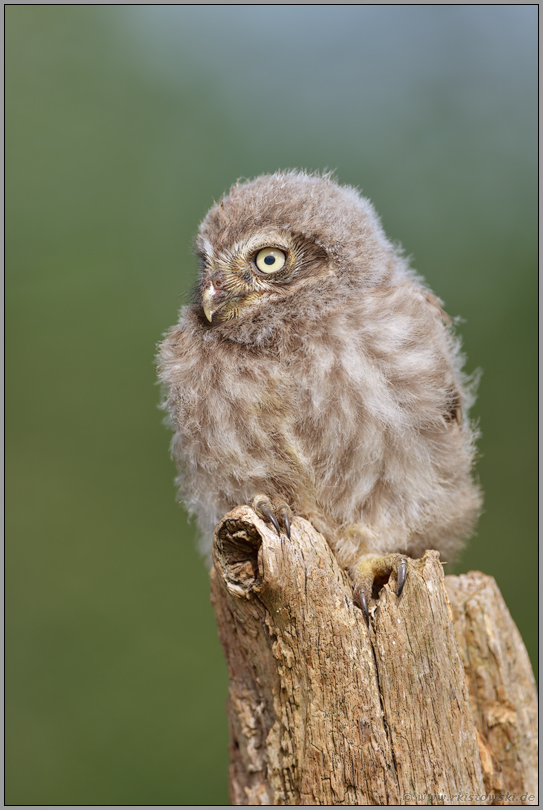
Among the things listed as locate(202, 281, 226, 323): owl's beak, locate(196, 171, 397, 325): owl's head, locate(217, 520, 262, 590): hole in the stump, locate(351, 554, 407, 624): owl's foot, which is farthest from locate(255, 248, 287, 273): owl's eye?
locate(351, 554, 407, 624): owl's foot

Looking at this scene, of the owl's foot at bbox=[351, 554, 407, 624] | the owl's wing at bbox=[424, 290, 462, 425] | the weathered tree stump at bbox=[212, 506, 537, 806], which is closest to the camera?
the weathered tree stump at bbox=[212, 506, 537, 806]

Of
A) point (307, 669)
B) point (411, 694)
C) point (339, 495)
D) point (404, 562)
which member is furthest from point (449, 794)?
point (339, 495)

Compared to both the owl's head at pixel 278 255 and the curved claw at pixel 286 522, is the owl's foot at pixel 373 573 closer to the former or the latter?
the curved claw at pixel 286 522

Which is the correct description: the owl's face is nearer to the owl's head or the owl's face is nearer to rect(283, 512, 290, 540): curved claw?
the owl's head

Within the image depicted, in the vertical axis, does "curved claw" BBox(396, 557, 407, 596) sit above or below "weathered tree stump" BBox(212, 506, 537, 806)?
above

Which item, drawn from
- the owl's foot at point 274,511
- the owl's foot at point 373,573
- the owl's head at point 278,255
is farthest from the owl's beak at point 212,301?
the owl's foot at point 373,573

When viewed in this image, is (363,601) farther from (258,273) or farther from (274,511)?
(258,273)

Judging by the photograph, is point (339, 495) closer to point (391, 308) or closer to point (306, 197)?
point (391, 308)

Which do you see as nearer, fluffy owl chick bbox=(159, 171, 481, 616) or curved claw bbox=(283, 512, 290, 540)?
curved claw bbox=(283, 512, 290, 540)
